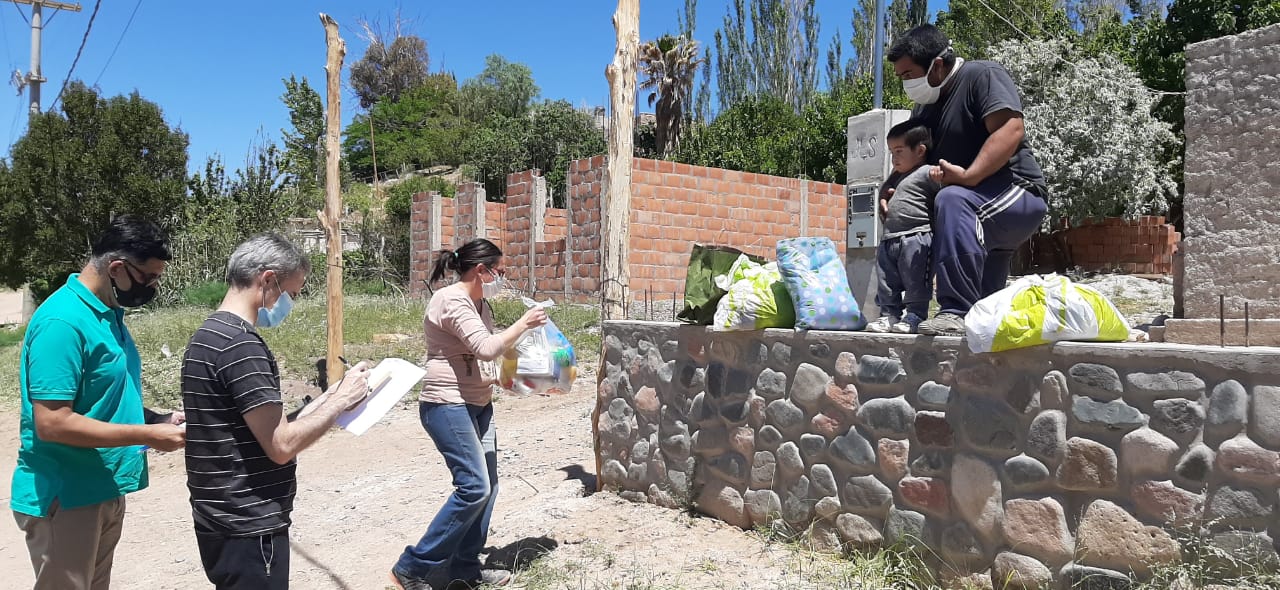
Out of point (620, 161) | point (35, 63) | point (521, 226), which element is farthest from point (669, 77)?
point (620, 161)

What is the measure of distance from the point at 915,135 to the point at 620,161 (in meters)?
3.25

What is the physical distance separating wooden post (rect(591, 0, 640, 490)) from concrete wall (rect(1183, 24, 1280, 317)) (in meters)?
3.60

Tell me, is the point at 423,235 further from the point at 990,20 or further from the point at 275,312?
the point at 990,20

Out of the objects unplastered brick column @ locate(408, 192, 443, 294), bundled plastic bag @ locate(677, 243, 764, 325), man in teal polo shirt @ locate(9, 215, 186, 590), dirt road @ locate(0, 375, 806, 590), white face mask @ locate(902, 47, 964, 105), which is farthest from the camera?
unplastered brick column @ locate(408, 192, 443, 294)

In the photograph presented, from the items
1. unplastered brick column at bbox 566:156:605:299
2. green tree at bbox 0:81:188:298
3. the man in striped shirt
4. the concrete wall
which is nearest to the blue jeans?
the man in striped shirt

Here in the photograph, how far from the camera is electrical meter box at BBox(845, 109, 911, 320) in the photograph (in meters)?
6.12

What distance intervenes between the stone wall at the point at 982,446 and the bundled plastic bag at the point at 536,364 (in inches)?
29.0

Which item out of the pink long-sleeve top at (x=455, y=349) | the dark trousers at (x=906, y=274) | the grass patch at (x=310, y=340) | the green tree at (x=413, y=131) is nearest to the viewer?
the dark trousers at (x=906, y=274)

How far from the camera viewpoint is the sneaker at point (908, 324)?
11.9 feet

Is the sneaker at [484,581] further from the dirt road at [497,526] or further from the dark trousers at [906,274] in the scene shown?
the dark trousers at [906,274]

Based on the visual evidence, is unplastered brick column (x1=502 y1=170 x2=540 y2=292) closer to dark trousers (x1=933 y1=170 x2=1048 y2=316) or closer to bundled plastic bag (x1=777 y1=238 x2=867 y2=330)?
bundled plastic bag (x1=777 y1=238 x2=867 y2=330)

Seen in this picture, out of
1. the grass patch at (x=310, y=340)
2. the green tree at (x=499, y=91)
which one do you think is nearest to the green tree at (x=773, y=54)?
the green tree at (x=499, y=91)

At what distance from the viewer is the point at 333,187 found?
8.68 metres

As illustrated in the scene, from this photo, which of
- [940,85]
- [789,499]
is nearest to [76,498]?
[789,499]
